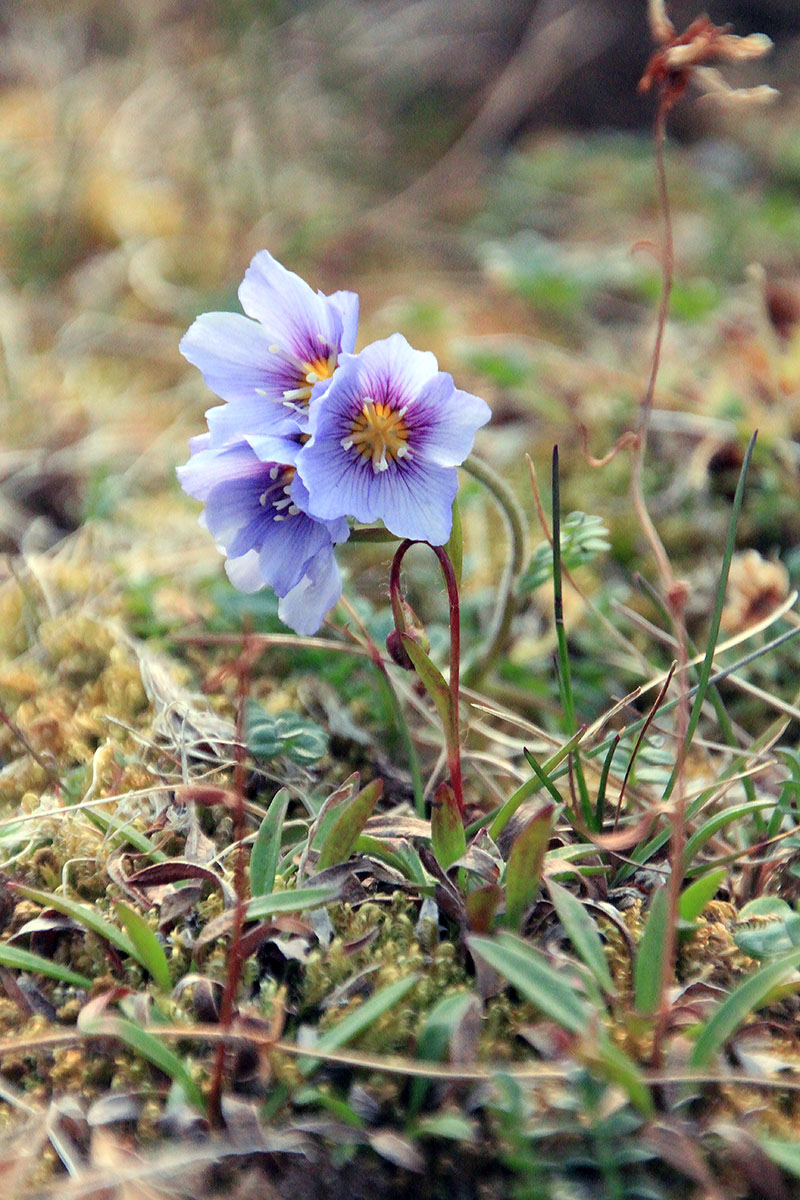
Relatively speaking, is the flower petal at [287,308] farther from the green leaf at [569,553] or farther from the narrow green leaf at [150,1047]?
the narrow green leaf at [150,1047]

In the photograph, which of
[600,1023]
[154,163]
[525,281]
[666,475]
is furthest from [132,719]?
[154,163]

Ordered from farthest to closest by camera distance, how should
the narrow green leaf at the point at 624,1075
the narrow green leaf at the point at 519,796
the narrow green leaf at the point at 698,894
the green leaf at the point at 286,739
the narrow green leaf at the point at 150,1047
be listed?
the green leaf at the point at 286,739 < the narrow green leaf at the point at 519,796 < the narrow green leaf at the point at 698,894 < the narrow green leaf at the point at 150,1047 < the narrow green leaf at the point at 624,1075

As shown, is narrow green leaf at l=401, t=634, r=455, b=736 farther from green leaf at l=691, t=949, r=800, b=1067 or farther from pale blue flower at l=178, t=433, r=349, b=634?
green leaf at l=691, t=949, r=800, b=1067

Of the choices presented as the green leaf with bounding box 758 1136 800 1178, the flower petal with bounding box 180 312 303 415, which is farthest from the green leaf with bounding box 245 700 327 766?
the green leaf with bounding box 758 1136 800 1178

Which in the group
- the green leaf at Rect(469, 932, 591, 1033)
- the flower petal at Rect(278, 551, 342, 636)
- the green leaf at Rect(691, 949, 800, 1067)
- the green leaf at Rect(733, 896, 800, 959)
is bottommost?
A: the green leaf at Rect(733, 896, 800, 959)

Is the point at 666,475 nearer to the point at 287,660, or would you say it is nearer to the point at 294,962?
the point at 287,660

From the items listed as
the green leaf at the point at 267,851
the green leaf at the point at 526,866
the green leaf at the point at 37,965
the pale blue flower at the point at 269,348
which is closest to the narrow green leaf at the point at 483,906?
the green leaf at the point at 526,866

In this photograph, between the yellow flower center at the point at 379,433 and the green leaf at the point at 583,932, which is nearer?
the green leaf at the point at 583,932
